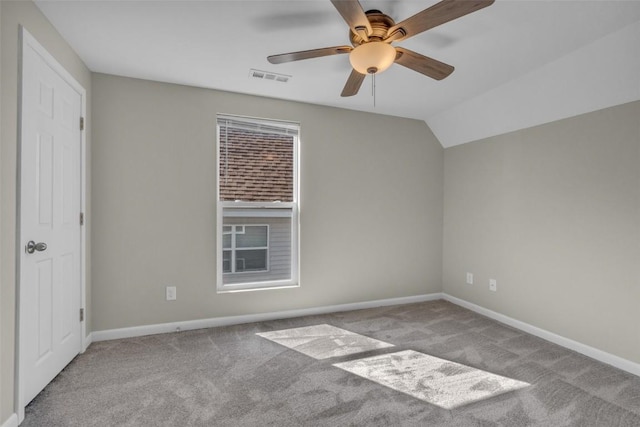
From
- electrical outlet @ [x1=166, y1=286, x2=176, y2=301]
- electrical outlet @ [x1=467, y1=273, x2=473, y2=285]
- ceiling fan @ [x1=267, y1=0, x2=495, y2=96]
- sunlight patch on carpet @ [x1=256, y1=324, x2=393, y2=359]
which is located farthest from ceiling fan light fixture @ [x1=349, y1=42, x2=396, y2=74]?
electrical outlet @ [x1=467, y1=273, x2=473, y2=285]

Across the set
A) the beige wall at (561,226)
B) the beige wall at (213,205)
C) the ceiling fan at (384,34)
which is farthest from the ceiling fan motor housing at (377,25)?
the beige wall at (561,226)

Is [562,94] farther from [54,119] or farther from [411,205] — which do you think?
[54,119]

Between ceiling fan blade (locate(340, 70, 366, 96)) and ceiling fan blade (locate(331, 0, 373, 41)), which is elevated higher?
ceiling fan blade (locate(331, 0, 373, 41))

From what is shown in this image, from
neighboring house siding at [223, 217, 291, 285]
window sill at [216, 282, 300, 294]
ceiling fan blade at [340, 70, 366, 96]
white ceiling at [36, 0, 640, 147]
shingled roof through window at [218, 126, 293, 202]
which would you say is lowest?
window sill at [216, 282, 300, 294]

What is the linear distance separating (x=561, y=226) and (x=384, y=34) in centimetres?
238

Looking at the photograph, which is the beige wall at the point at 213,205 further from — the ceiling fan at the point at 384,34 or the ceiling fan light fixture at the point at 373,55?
the ceiling fan light fixture at the point at 373,55

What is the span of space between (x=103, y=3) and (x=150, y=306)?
7.92 ft

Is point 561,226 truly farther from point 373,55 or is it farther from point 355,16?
point 355,16

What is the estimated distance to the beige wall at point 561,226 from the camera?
248 centimetres

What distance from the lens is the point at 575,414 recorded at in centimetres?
192

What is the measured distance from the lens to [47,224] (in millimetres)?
2115

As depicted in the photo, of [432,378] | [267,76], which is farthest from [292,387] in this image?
[267,76]

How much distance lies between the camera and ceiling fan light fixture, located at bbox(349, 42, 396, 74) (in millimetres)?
1830

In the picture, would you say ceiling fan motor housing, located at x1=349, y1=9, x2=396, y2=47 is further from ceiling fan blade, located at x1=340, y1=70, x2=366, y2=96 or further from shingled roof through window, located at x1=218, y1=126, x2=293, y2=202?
shingled roof through window, located at x1=218, y1=126, x2=293, y2=202
